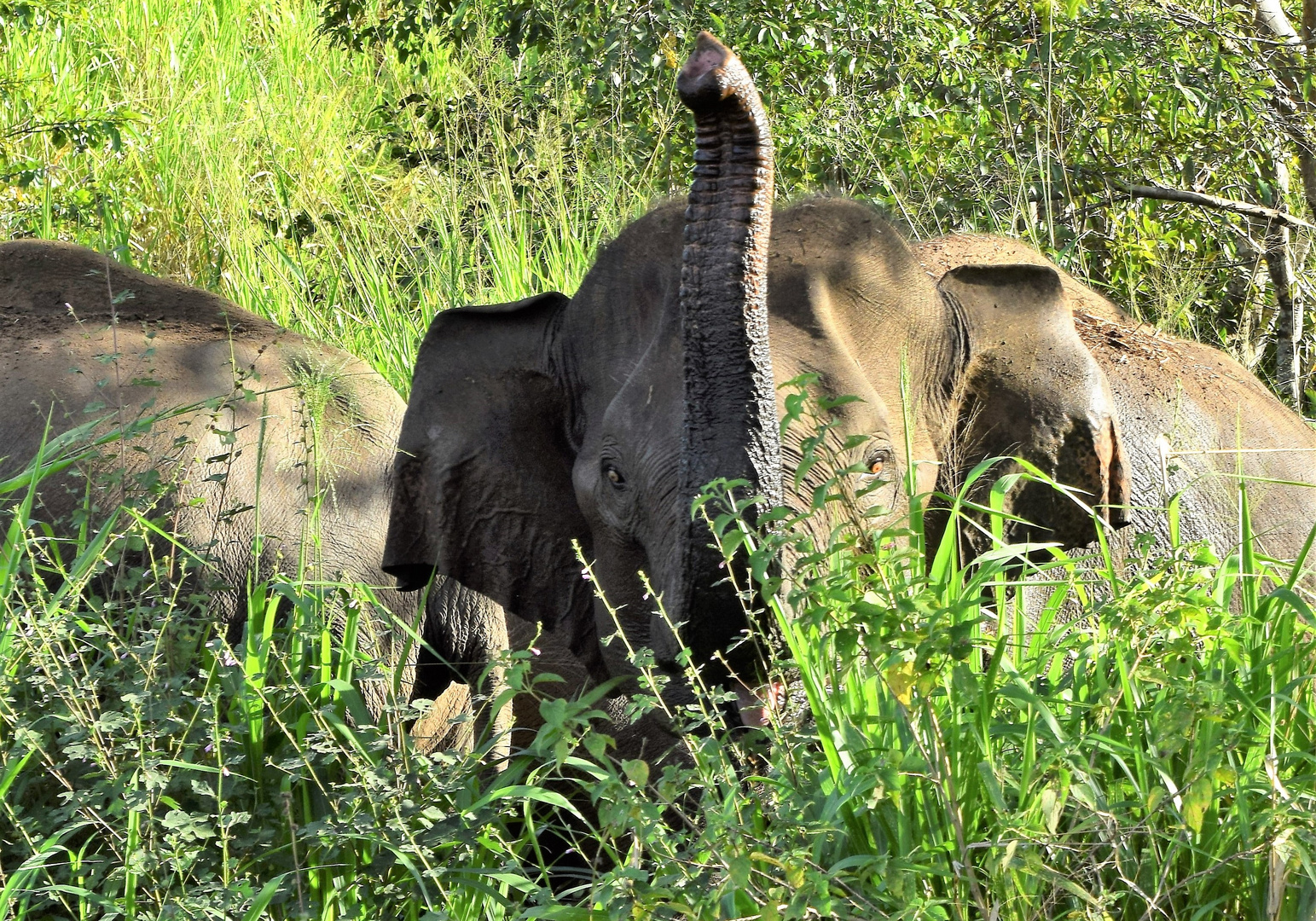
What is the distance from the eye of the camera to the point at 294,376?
13.4ft

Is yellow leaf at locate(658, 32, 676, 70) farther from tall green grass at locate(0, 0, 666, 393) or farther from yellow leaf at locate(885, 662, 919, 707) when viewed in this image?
yellow leaf at locate(885, 662, 919, 707)

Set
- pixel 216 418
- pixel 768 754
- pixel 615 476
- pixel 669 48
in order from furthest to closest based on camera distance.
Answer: pixel 669 48 → pixel 216 418 → pixel 615 476 → pixel 768 754

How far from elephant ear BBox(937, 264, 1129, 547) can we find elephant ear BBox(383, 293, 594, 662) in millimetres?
867

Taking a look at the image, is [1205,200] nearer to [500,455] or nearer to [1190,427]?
[1190,427]

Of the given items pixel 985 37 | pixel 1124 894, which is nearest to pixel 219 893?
pixel 1124 894

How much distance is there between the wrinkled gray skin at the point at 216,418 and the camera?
3920 mm

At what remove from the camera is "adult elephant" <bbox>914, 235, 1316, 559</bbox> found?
376 cm

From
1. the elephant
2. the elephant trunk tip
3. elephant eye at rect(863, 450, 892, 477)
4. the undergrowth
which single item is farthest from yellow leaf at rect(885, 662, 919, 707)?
the elephant

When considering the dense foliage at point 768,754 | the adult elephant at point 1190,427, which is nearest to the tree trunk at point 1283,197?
the dense foliage at point 768,754

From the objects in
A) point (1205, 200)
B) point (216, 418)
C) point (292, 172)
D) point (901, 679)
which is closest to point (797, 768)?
point (901, 679)

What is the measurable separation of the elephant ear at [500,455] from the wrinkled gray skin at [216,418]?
0.79 ft

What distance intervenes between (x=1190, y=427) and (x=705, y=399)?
1.70m

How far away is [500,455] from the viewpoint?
358cm

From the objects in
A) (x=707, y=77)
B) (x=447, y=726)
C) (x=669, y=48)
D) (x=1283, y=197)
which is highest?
(x=669, y=48)
